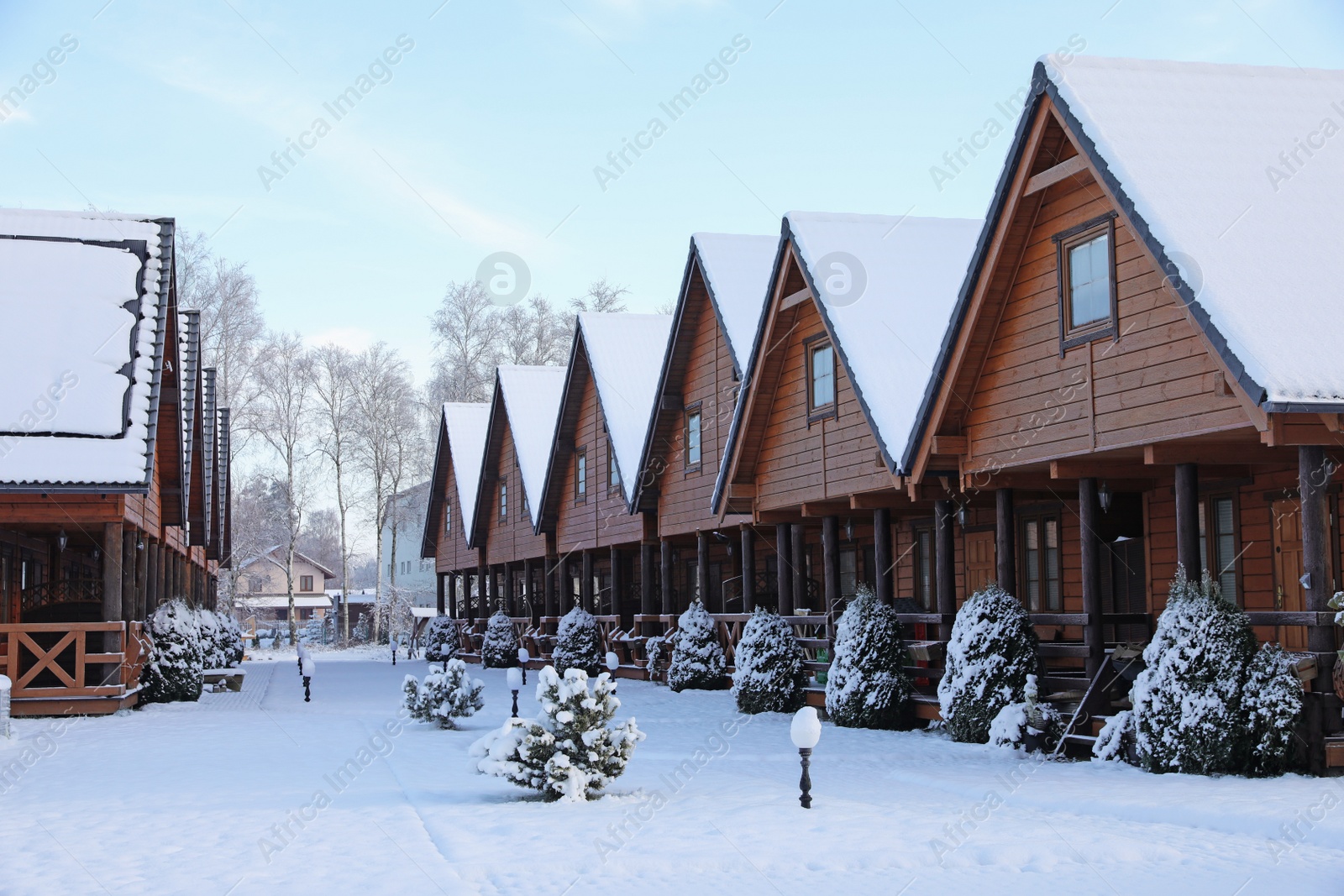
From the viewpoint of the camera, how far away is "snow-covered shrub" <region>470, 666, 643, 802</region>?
1102cm

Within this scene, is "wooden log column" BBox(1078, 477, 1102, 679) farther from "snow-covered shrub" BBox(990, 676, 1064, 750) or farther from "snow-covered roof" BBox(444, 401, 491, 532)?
"snow-covered roof" BBox(444, 401, 491, 532)

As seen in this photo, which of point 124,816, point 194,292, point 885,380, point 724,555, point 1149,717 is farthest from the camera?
point 194,292

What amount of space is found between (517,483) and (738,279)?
14.9 m

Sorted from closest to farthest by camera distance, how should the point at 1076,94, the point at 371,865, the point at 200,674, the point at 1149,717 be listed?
the point at 371,865, the point at 1149,717, the point at 1076,94, the point at 200,674

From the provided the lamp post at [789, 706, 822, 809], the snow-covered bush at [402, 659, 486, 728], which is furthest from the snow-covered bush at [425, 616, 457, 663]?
the lamp post at [789, 706, 822, 809]

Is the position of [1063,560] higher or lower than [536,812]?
higher

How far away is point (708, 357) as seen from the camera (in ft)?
82.9

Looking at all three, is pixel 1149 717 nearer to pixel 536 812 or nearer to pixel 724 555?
pixel 536 812

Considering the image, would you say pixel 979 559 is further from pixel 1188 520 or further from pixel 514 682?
pixel 1188 520

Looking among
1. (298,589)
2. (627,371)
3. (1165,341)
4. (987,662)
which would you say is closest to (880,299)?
(987,662)

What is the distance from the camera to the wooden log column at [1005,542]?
15.4 meters

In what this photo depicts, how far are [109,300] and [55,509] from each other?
3.63 metres

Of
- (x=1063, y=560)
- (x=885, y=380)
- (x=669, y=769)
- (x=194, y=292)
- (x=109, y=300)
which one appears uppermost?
(x=194, y=292)

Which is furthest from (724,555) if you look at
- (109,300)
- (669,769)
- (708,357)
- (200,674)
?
(669,769)
